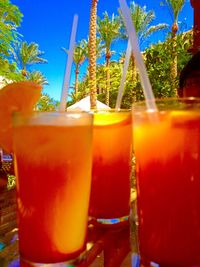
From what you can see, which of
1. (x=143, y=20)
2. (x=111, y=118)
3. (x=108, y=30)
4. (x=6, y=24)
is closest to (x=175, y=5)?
(x=143, y=20)

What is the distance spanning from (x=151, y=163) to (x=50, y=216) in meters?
0.26

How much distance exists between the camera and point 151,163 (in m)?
0.79

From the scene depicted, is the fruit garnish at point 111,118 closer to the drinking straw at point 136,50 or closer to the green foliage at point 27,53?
the drinking straw at point 136,50

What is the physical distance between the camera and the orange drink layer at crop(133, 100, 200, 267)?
76cm

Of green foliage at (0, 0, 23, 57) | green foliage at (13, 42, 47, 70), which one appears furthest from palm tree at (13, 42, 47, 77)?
green foliage at (0, 0, 23, 57)

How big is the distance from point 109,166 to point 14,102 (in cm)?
33

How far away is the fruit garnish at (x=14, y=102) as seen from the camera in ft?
3.22

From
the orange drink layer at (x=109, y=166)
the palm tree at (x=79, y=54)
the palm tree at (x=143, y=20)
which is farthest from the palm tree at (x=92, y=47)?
the orange drink layer at (x=109, y=166)

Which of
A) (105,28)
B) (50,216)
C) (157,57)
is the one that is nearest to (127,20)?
(50,216)

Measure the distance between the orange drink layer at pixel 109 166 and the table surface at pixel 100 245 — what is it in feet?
0.14

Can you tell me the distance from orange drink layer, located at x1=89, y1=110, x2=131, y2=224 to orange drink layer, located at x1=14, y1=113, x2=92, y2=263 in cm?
21

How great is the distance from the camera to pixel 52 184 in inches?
30.3

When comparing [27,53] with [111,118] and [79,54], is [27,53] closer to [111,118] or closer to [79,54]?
[79,54]

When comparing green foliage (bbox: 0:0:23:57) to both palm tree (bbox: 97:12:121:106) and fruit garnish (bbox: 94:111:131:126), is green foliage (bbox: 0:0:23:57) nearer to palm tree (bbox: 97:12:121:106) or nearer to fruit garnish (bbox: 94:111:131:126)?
fruit garnish (bbox: 94:111:131:126)
